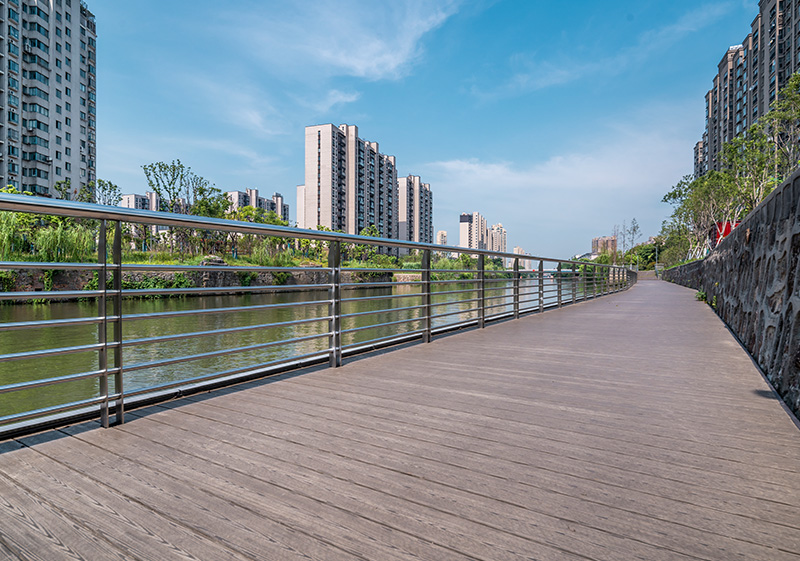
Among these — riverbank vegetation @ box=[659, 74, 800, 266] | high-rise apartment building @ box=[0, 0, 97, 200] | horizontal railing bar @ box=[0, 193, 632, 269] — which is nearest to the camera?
horizontal railing bar @ box=[0, 193, 632, 269]

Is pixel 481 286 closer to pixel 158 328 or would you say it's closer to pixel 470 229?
pixel 158 328

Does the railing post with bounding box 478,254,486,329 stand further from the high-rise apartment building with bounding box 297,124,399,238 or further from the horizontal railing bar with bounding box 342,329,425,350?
the high-rise apartment building with bounding box 297,124,399,238

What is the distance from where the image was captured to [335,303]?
3402 millimetres

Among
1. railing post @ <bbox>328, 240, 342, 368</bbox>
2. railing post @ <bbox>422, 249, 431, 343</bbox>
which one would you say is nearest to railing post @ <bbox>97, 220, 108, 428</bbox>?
railing post @ <bbox>328, 240, 342, 368</bbox>

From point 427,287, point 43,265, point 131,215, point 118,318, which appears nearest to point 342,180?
point 427,287

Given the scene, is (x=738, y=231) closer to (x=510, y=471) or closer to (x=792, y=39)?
(x=510, y=471)

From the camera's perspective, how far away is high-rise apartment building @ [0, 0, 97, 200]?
37344 millimetres

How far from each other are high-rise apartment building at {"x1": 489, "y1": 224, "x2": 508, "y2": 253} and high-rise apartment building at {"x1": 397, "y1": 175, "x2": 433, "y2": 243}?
215 feet

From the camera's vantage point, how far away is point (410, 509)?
136 cm

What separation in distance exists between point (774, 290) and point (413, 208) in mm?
107244

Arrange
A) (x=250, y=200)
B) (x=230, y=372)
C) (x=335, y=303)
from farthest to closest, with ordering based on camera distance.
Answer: (x=250, y=200)
(x=335, y=303)
(x=230, y=372)

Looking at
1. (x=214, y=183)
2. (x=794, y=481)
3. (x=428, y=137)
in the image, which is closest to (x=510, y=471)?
(x=794, y=481)

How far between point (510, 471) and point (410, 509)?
48 centimetres

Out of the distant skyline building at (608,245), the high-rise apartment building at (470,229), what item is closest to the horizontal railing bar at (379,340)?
the distant skyline building at (608,245)
